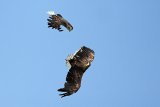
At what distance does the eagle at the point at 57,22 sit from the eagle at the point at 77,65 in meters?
5.42

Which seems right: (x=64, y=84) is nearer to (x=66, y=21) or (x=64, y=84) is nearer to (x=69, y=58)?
(x=69, y=58)

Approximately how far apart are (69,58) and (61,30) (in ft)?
20.1

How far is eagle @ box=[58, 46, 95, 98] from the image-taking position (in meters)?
38.9

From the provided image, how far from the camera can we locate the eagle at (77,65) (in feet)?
128

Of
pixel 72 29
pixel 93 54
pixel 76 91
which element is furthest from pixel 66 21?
pixel 76 91

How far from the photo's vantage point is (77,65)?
39.6 meters

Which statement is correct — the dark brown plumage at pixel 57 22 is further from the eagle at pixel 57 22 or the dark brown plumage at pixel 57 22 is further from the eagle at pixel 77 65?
the eagle at pixel 77 65

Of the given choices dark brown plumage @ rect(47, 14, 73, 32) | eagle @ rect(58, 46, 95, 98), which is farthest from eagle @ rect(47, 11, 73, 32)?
eagle @ rect(58, 46, 95, 98)

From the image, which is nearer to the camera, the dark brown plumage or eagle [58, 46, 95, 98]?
eagle [58, 46, 95, 98]

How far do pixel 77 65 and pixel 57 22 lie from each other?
21.7ft

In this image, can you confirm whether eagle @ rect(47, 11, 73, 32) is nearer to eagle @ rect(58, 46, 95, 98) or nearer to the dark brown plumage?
the dark brown plumage

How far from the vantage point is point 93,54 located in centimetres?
4012

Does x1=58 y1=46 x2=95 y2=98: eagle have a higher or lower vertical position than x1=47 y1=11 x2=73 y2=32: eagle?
lower

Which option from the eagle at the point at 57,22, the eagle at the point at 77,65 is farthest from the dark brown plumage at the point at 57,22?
the eagle at the point at 77,65
